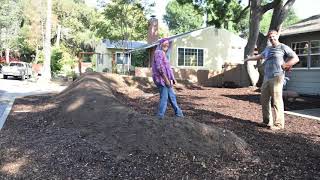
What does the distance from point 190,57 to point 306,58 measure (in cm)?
1351

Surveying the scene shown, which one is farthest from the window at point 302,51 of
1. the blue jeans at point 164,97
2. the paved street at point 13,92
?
the blue jeans at point 164,97

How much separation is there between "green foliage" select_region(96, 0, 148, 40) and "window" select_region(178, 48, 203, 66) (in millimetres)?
7728

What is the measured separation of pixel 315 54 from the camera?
1809 cm

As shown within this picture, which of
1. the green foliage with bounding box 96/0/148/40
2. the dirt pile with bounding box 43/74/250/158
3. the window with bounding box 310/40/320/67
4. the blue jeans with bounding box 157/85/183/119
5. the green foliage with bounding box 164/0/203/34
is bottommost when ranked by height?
the dirt pile with bounding box 43/74/250/158

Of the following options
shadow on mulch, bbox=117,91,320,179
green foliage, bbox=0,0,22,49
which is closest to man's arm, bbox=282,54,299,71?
shadow on mulch, bbox=117,91,320,179

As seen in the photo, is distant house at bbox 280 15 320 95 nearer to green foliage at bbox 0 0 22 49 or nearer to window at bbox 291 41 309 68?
window at bbox 291 41 309 68

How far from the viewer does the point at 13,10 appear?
54.1m

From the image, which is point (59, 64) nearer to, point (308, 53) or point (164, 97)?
point (308, 53)

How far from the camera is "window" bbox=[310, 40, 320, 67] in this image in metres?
18.0

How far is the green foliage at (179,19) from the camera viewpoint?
74.8m

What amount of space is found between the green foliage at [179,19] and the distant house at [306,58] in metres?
55.3

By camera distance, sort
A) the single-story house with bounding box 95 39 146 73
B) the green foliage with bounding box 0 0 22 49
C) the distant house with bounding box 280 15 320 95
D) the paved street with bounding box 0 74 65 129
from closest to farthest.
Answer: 1. the paved street with bounding box 0 74 65 129
2. the distant house with bounding box 280 15 320 95
3. the single-story house with bounding box 95 39 146 73
4. the green foliage with bounding box 0 0 22 49

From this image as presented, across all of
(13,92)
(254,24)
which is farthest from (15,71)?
(254,24)

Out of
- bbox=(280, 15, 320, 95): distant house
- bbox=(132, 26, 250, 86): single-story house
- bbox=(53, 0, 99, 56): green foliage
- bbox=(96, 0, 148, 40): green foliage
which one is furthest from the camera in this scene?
bbox=(53, 0, 99, 56): green foliage
